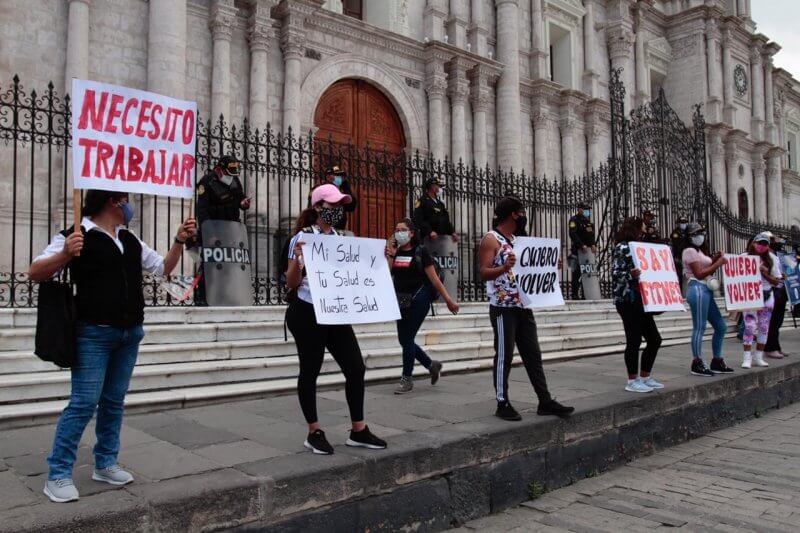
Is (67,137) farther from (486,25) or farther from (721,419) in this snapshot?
(486,25)

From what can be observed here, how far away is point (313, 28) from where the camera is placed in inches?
599

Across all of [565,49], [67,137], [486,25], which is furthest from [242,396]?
[565,49]

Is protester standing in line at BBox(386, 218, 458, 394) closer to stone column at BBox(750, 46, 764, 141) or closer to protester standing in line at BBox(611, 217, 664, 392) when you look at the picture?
protester standing in line at BBox(611, 217, 664, 392)

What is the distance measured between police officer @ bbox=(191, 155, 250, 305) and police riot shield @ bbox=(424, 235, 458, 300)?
129 inches

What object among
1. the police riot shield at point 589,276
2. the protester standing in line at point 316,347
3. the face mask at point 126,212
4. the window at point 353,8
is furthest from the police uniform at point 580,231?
the face mask at point 126,212

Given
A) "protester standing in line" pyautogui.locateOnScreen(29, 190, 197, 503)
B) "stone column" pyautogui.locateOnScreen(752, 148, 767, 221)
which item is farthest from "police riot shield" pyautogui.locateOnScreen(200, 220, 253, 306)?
"stone column" pyautogui.locateOnScreen(752, 148, 767, 221)

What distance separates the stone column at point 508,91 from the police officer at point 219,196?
1227 centimetres

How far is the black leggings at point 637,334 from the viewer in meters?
6.62

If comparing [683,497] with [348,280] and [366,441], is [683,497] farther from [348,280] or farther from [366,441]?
[348,280]

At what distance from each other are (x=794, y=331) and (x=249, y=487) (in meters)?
15.5

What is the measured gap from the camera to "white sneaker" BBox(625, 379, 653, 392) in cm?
652

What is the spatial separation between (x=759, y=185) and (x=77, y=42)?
3106 centimetres

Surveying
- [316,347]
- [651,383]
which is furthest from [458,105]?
[316,347]

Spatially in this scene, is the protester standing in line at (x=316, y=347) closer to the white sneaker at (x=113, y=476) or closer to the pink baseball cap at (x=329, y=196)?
the pink baseball cap at (x=329, y=196)
